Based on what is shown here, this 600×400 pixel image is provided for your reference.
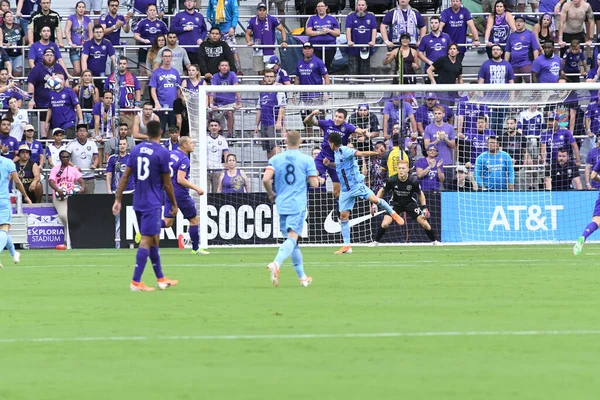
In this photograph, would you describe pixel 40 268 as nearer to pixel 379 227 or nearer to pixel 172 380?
pixel 379 227

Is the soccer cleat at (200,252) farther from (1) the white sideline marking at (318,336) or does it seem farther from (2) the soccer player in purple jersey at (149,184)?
(1) the white sideline marking at (318,336)

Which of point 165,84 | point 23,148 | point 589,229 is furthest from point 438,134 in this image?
point 23,148

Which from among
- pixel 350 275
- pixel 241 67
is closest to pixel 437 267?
pixel 350 275

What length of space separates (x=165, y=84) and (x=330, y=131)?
533 centimetres

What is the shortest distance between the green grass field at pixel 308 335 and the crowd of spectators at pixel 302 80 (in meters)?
8.42

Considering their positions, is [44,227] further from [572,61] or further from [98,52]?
[572,61]

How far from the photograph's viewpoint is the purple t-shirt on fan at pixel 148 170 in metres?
13.1

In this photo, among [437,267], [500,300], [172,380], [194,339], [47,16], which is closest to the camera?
[172,380]

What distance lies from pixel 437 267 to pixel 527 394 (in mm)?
10466

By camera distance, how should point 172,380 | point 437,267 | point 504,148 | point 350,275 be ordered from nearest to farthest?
point 172,380 < point 350,275 < point 437,267 < point 504,148

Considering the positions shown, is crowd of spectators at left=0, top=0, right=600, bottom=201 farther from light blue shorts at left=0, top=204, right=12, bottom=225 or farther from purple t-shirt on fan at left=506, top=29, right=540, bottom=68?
light blue shorts at left=0, top=204, right=12, bottom=225

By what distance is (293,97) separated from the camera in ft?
81.9

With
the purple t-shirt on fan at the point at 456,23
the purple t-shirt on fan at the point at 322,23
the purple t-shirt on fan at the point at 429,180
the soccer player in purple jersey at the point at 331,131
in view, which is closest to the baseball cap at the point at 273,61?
the purple t-shirt on fan at the point at 322,23

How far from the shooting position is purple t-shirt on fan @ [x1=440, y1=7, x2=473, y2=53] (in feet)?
92.7
